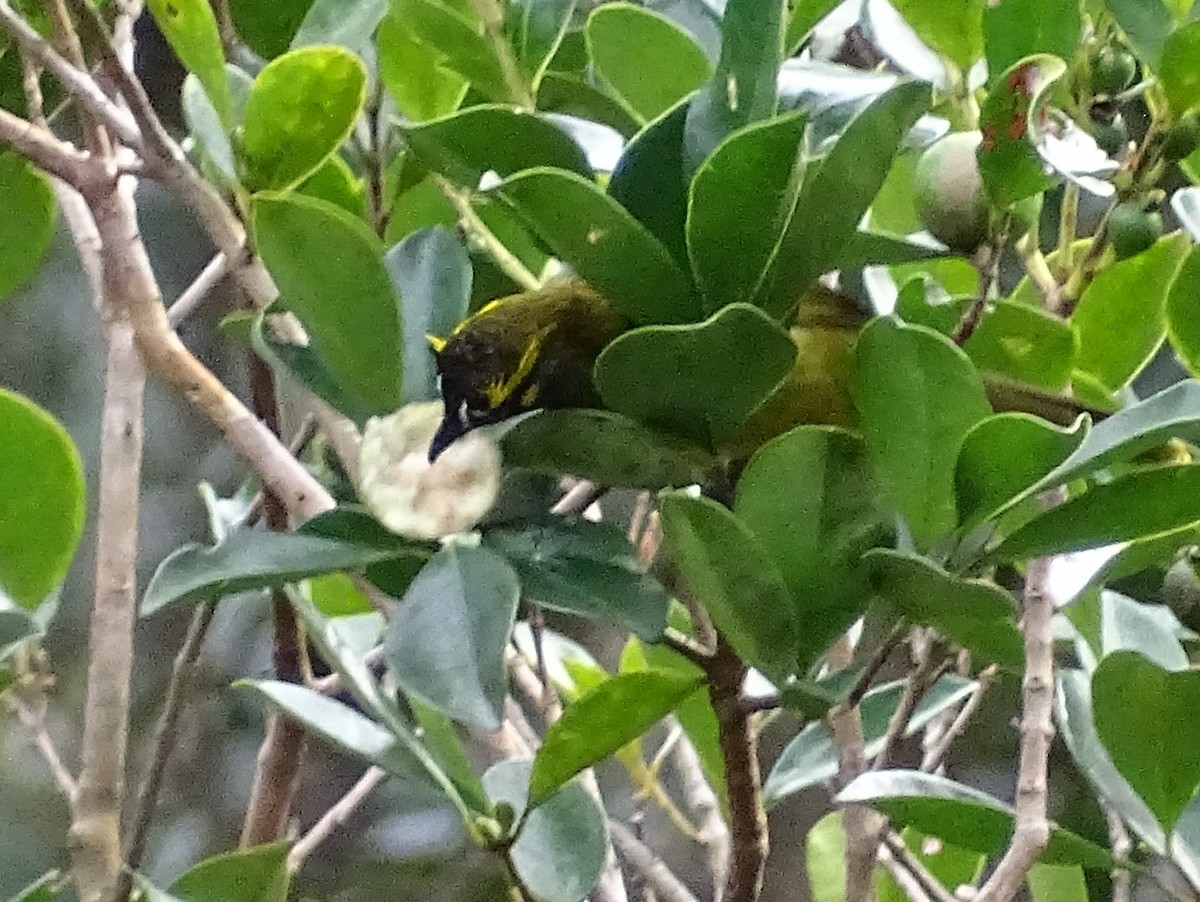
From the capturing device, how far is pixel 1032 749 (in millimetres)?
509

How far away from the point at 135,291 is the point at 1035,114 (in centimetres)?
40

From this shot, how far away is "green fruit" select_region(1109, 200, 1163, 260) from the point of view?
542 millimetres

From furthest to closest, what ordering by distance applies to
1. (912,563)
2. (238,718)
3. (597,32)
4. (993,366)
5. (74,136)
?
1. (238,718)
2. (74,136)
3. (993,366)
4. (597,32)
5. (912,563)

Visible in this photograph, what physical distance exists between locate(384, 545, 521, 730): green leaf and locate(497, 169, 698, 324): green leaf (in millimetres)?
93

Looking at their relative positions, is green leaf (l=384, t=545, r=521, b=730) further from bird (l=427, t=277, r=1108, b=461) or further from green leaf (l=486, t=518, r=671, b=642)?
bird (l=427, t=277, r=1108, b=461)

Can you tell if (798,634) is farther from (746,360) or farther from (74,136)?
(74,136)

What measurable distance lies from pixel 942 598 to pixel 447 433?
0.67 ft

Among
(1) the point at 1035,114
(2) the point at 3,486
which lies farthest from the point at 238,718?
(1) the point at 1035,114

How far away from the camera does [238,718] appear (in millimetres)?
1681

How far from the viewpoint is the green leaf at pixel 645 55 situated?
0.49 m

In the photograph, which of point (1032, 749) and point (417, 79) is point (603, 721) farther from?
point (417, 79)

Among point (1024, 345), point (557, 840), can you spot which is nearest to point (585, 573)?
point (557, 840)

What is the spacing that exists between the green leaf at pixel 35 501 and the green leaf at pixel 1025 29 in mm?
384

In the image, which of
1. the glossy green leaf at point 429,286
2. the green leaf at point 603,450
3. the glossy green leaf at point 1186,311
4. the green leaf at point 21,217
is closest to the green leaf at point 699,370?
the green leaf at point 603,450
